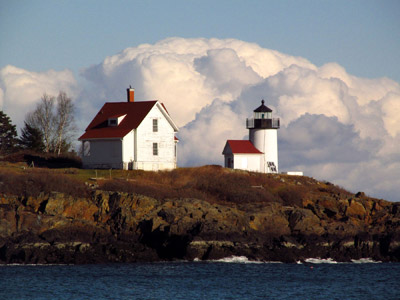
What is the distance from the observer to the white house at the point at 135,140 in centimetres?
5812

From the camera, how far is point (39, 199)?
45.6m

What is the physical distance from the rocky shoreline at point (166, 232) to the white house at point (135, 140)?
10.8 metres

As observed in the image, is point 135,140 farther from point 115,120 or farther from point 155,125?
point 115,120

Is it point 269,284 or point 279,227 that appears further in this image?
point 279,227

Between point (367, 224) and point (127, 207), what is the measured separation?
16.2 m

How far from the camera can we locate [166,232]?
147 feet

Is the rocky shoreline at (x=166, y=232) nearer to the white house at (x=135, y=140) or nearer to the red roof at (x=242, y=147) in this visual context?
the white house at (x=135, y=140)

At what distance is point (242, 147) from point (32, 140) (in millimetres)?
19702

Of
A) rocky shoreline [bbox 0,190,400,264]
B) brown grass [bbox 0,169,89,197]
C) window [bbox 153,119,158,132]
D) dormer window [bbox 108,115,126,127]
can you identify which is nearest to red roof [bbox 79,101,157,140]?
dormer window [bbox 108,115,126,127]

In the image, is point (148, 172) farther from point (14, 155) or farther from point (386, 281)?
point (386, 281)

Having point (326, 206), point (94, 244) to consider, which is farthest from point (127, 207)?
point (326, 206)

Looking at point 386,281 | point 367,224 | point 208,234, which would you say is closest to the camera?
point 386,281

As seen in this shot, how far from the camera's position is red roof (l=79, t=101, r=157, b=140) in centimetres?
5884

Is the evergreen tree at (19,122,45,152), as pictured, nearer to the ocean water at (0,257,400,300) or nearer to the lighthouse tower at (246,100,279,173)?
the lighthouse tower at (246,100,279,173)
